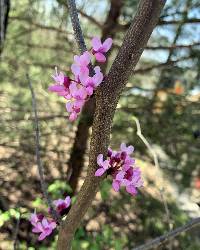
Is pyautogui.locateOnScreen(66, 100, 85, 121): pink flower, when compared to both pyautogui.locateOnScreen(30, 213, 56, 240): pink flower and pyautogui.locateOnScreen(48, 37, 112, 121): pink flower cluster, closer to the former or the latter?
pyautogui.locateOnScreen(48, 37, 112, 121): pink flower cluster

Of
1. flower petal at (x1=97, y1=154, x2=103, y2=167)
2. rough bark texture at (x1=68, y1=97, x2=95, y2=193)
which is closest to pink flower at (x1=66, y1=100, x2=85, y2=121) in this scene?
flower petal at (x1=97, y1=154, x2=103, y2=167)

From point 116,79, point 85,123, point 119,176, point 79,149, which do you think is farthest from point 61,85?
point 79,149

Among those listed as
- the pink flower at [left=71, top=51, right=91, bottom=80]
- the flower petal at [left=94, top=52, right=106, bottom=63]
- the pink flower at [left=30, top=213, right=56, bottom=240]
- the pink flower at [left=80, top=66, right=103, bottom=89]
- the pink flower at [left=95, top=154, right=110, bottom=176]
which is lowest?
the pink flower at [left=30, top=213, right=56, bottom=240]

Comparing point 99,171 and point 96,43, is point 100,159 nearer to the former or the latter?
point 99,171

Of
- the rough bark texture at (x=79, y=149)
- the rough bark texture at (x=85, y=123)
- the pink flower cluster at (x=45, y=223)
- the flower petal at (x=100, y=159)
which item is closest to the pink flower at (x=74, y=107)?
the flower petal at (x=100, y=159)

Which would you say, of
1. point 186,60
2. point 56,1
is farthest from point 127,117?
point 56,1

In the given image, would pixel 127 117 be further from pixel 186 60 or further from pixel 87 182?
pixel 87 182
